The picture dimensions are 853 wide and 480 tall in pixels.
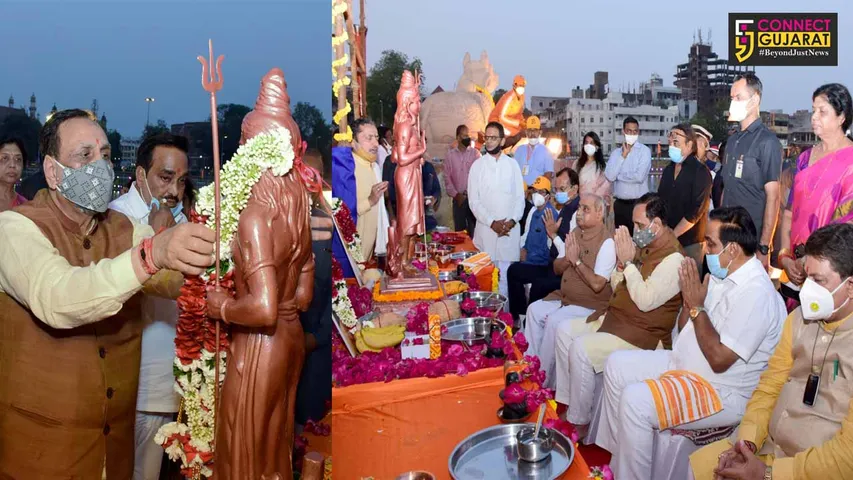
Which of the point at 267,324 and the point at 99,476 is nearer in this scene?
the point at 267,324

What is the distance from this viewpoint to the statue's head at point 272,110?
1648mm

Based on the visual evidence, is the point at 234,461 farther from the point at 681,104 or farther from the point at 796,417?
the point at 681,104

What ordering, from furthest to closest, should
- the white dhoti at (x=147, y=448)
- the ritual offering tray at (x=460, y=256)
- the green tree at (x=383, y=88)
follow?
the green tree at (x=383, y=88) → the ritual offering tray at (x=460, y=256) → the white dhoti at (x=147, y=448)

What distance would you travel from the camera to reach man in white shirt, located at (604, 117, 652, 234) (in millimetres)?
7184

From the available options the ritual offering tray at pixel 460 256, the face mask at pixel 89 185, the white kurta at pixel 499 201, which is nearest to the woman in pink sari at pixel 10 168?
the face mask at pixel 89 185

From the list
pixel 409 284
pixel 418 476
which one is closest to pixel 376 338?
pixel 409 284

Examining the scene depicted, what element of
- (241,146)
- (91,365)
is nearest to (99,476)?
(91,365)

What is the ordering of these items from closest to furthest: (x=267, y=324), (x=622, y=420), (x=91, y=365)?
(x=267, y=324)
(x=91, y=365)
(x=622, y=420)

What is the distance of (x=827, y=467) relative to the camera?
2254 mm

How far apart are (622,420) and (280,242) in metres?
2.09

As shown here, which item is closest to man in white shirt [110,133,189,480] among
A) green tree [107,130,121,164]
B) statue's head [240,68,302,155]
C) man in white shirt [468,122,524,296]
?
green tree [107,130,121,164]

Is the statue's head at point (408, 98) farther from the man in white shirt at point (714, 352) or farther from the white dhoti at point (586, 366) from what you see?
the man in white shirt at point (714, 352)

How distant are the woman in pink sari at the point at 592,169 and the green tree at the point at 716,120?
197 cm

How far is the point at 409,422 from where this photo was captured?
269 cm
